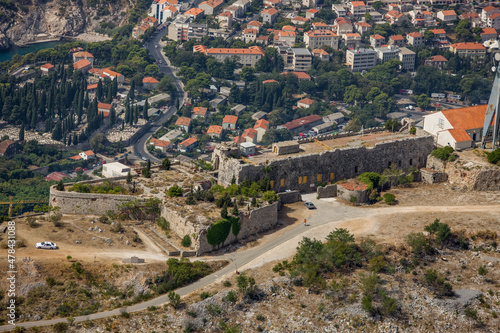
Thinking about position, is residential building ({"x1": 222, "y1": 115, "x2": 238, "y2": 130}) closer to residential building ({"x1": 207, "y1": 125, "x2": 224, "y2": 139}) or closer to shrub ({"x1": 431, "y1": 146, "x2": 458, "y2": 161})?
residential building ({"x1": 207, "y1": 125, "x2": 224, "y2": 139})

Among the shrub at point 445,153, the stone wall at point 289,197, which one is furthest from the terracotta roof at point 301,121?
the stone wall at point 289,197

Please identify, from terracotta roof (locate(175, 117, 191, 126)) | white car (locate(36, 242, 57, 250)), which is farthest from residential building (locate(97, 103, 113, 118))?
white car (locate(36, 242, 57, 250))

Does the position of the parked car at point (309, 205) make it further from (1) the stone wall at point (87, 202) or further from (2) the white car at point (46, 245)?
(2) the white car at point (46, 245)

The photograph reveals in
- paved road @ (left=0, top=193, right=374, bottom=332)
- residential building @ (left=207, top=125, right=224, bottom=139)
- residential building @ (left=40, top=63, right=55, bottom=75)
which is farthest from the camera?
residential building @ (left=40, top=63, right=55, bottom=75)

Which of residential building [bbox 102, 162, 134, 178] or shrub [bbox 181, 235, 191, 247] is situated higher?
shrub [bbox 181, 235, 191, 247]

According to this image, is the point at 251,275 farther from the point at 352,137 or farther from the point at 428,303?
the point at 352,137

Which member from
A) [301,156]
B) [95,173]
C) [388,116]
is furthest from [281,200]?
[388,116]

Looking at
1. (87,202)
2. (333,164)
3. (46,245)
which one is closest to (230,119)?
(333,164)
